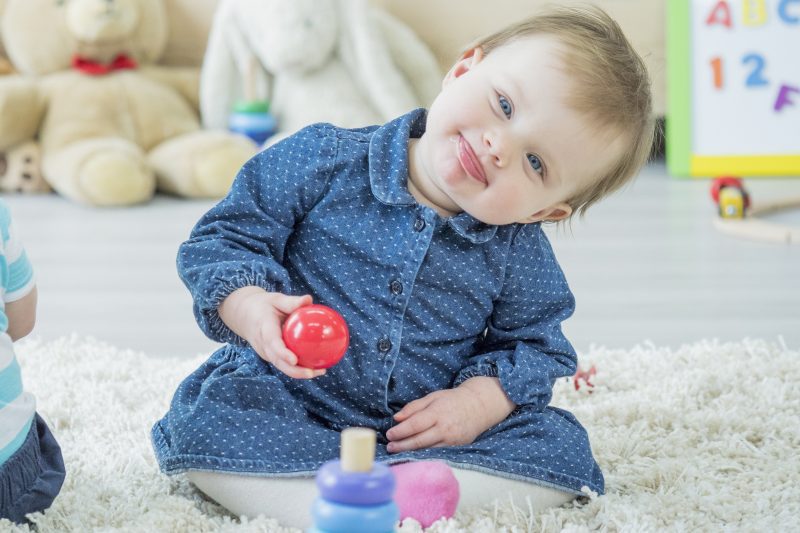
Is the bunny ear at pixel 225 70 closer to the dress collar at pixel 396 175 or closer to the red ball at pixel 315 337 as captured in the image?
the dress collar at pixel 396 175

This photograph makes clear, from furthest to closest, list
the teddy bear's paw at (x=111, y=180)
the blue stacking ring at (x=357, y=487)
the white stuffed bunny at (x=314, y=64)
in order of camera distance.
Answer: the white stuffed bunny at (x=314, y=64) < the teddy bear's paw at (x=111, y=180) < the blue stacking ring at (x=357, y=487)

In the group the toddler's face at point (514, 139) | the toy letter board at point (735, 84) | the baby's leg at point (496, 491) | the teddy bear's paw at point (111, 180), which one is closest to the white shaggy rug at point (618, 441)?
the baby's leg at point (496, 491)

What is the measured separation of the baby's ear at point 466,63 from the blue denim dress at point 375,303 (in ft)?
0.20

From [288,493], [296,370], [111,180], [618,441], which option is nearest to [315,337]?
[296,370]

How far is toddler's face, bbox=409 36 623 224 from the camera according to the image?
2.79 feet

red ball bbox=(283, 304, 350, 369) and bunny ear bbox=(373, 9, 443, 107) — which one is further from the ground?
red ball bbox=(283, 304, 350, 369)

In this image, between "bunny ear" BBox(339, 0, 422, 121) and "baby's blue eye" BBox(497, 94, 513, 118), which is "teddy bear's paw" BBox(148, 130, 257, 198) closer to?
"bunny ear" BBox(339, 0, 422, 121)

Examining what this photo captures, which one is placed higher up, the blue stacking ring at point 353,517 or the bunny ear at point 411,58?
the blue stacking ring at point 353,517

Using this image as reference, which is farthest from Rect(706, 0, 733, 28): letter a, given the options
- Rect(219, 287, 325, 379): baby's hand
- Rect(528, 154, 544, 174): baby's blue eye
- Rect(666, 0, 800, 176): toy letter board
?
Rect(219, 287, 325, 379): baby's hand

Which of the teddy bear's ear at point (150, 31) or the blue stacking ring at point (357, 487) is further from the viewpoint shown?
the teddy bear's ear at point (150, 31)

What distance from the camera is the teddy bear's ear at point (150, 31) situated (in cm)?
248

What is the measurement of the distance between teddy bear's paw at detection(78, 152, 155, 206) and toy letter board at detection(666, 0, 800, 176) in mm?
1070

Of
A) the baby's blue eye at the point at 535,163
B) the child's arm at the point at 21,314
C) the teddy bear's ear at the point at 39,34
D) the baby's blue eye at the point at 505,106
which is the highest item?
the baby's blue eye at the point at 505,106

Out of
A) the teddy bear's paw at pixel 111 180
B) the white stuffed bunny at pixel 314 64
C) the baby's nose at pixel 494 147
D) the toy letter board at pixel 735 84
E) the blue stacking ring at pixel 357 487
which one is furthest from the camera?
the white stuffed bunny at pixel 314 64
